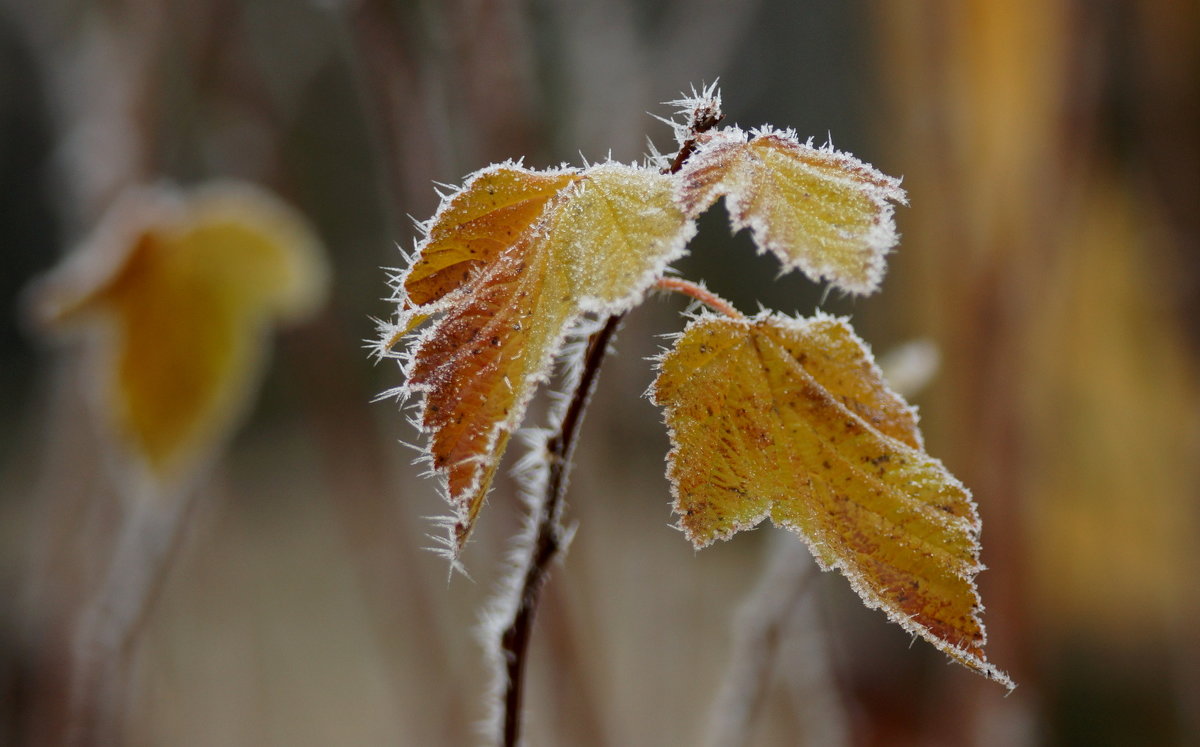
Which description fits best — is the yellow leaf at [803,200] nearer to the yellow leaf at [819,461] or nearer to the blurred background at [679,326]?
the yellow leaf at [819,461]

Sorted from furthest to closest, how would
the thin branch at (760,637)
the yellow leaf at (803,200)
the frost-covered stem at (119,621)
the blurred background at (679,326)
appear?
1. the blurred background at (679,326)
2. the frost-covered stem at (119,621)
3. the thin branch at (760,637)
4. the yellow leaf at (803,200)

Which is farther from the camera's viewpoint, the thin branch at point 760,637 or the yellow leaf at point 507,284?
the thin branch at point 760,637

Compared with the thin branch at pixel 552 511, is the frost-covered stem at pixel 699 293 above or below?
above

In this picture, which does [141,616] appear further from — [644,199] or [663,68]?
[663,68]

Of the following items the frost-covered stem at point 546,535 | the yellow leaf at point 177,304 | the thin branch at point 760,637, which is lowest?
the frost-covered stem at point 546,535

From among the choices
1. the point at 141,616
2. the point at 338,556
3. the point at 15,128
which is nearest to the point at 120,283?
the point at 141,616

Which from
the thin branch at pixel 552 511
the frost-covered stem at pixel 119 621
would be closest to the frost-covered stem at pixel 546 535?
the thin branch at pixel 552 511

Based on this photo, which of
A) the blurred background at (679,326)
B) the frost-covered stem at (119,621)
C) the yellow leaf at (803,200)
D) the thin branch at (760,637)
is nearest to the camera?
the yellow leaf at (803,200)

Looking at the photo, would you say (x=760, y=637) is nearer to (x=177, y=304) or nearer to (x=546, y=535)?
(x=546, y=535)
